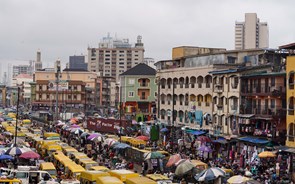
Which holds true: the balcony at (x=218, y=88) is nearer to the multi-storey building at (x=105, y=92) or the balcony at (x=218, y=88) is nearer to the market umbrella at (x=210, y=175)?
the market umbrella at (x=210, y=175)

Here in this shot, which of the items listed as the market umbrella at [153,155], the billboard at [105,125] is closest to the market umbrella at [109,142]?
the market umbrella at [153,155]

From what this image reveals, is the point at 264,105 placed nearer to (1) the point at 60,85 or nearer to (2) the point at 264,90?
(2) the point at 264,90

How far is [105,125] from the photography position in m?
77.2

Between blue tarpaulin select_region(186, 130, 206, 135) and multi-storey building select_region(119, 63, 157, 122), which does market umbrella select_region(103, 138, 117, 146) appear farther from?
multi-storey building select_region(119, 63, 157, 122)

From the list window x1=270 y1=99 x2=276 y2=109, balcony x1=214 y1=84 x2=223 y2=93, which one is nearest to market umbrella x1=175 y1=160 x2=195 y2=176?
window x1=270 y1=99 x2=276 y2=109

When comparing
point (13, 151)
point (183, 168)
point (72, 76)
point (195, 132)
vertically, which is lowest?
point (183, 168)

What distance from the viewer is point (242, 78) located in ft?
170

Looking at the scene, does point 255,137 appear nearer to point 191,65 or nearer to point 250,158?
point 250,158

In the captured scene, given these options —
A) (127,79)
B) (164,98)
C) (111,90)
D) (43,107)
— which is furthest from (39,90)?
(164,98)

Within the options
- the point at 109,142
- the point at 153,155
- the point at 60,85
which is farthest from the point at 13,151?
the point at 60,85

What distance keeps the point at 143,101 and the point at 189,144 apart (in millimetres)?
37665

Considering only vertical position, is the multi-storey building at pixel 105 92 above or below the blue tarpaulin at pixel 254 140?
above

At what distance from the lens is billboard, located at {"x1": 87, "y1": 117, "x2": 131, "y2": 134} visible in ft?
247

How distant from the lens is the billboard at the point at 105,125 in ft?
247
